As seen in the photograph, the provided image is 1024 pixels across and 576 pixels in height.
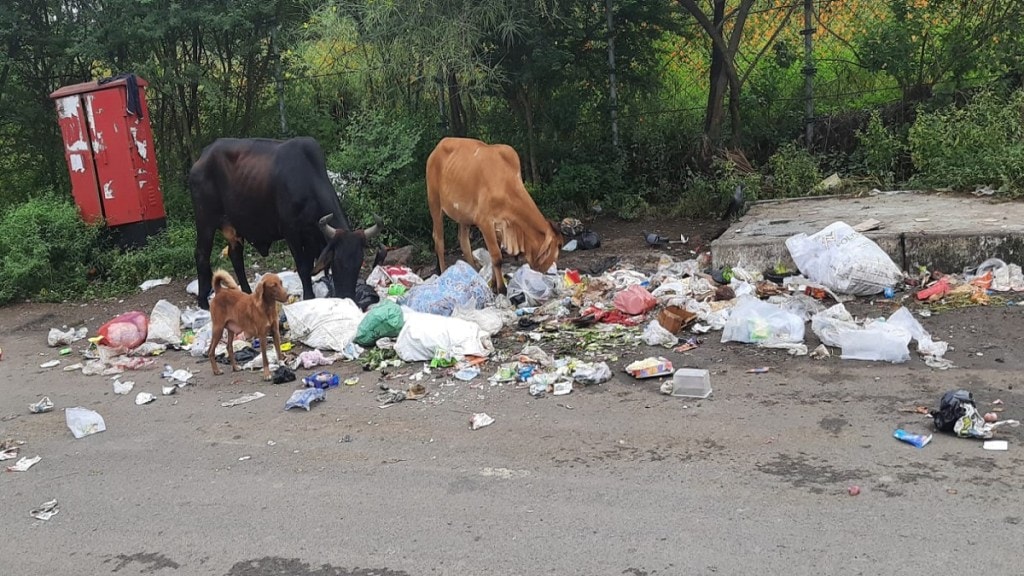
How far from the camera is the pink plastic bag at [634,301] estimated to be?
726 centimetres

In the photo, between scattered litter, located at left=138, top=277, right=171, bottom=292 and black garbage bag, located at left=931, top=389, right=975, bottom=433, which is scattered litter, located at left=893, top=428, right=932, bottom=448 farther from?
scattered litter, located at left=138, top=277, right=171, bottom=292

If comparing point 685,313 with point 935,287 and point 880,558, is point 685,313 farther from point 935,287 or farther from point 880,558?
point 880,558

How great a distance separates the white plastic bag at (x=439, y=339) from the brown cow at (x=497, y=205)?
6.04 feet

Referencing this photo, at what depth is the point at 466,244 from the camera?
9555mm

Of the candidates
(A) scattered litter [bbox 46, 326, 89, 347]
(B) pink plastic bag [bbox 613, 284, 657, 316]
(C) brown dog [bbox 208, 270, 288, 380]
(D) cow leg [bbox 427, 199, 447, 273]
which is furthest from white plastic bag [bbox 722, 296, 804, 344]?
(A) scattered litter [bbox 46, 326, 89, 347]

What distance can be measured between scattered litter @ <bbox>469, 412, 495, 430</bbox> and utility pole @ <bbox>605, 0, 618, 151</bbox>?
7.18 meters

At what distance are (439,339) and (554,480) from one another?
8.00ft

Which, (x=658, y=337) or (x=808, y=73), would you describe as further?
(x=808, y=73)

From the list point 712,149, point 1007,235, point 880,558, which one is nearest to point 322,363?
point 880,558

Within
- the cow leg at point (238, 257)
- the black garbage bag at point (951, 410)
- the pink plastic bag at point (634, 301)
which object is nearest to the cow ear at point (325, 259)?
the cow leg at point (238, 257)

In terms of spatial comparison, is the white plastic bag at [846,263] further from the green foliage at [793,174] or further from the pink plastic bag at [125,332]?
the pink plastic bag at [125,332]

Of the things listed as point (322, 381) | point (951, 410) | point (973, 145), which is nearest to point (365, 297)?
point (322, 381)

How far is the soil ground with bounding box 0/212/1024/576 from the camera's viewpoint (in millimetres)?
3623

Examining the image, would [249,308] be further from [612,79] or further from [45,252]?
[612,79]
